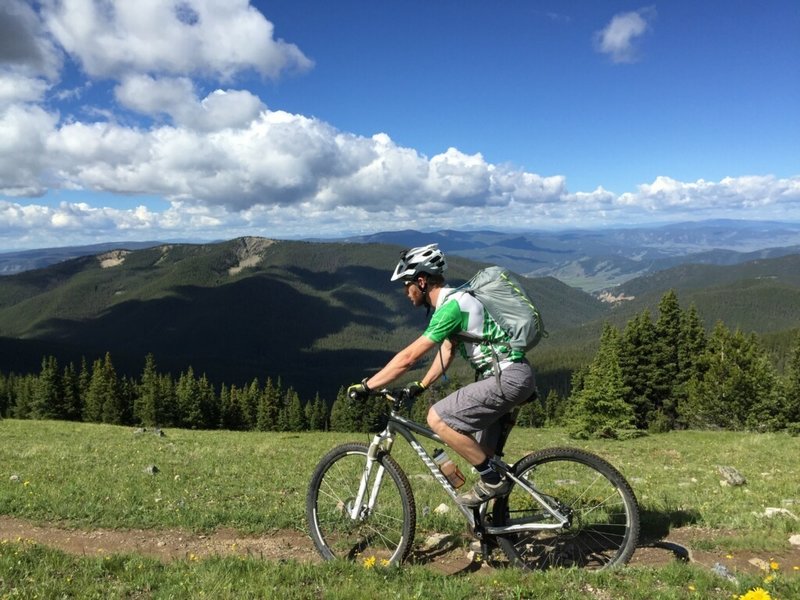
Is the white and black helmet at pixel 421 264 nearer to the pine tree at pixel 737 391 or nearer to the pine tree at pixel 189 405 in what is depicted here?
the pine tree at pixel 737 391

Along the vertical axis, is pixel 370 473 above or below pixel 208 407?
above

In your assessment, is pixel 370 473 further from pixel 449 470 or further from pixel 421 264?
pixel 421 264

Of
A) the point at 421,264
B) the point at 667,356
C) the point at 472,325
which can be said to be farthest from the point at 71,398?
the point at 472,325

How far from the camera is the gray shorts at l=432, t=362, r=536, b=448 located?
6020 millimetres

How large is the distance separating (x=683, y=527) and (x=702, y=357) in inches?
1657

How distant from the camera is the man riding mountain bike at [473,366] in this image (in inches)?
236

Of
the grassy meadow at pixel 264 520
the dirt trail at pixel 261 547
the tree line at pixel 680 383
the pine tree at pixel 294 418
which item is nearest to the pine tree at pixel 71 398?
the pine tree at pixel 294 418

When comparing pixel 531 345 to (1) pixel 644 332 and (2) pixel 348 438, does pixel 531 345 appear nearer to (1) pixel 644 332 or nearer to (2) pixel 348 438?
(2) pixel 348 438

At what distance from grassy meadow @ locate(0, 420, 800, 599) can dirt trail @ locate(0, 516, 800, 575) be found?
188 mm

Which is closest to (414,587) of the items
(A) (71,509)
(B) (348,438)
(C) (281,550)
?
(C) (281,550)

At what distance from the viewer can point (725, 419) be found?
40812 millimetres

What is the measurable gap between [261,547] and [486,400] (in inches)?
174

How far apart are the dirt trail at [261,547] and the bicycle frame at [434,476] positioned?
731 mm

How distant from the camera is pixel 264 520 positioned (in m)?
8.81
